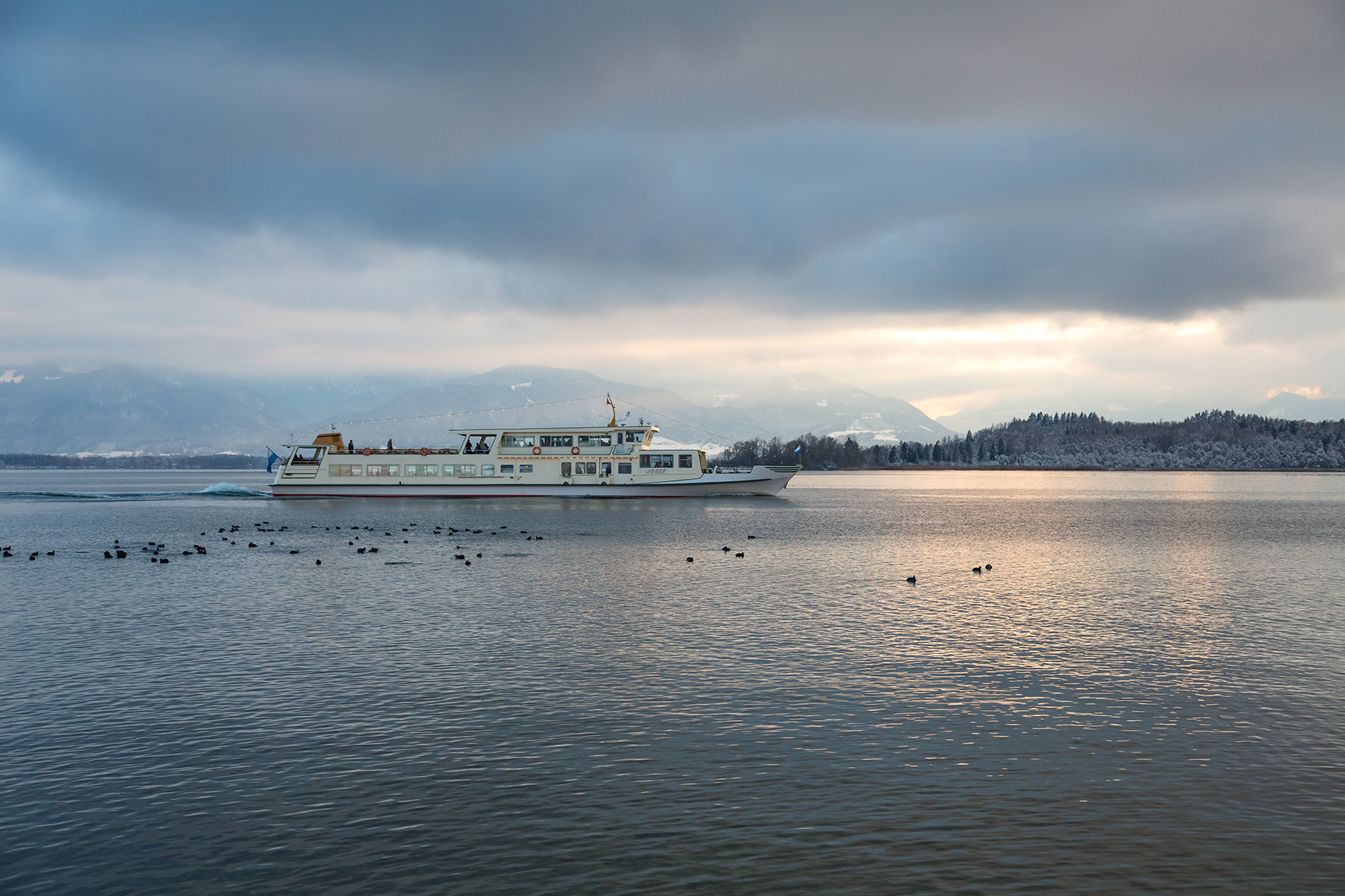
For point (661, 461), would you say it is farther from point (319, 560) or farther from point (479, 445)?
point (319, 560)

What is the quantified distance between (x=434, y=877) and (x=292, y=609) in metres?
24.9

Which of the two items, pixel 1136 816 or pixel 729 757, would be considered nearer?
pixel 1136 816

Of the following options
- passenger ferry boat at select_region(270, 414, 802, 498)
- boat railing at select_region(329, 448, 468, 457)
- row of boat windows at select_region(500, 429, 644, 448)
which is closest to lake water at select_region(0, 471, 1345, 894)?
passenger ferry boat at select_region(270, 414, 802, 498)

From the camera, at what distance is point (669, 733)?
18.7 m

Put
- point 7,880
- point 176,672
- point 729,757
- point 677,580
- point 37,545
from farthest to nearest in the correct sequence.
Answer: point 37,545, point 677,580, point 176,672, point 729,757, point 7,880

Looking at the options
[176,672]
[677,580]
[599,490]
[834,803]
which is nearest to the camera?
[834,803]

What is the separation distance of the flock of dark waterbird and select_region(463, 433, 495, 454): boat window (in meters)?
33.0

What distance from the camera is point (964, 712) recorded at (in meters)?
20.5

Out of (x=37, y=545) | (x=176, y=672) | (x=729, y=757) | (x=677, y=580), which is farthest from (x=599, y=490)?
(x=729, y=757)

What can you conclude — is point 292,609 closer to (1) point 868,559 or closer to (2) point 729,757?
(2) point 729,757

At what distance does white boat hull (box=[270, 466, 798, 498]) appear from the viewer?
11025 centimetres

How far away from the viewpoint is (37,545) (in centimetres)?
6178

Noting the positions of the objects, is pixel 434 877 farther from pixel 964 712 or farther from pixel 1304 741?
pixel 1304 741

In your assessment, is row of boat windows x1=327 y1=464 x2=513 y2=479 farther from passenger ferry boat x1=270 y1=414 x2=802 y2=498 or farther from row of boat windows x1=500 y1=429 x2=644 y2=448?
row of boat windows x1=500 y1=429 x2=644 y2=448
